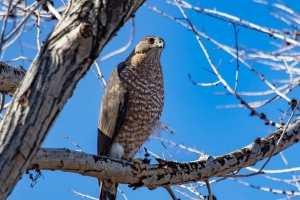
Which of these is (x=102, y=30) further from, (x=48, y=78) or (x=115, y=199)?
(x=115, y=199)

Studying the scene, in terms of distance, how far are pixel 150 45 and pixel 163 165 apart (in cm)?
211

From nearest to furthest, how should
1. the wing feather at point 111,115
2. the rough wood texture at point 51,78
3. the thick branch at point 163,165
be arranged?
the rough wood texture at point 51,78, the thick branch at point 163,165, the wing feather at point 111,115

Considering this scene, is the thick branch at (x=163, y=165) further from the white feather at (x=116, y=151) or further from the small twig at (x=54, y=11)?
the white feather at (x=116, y=151)

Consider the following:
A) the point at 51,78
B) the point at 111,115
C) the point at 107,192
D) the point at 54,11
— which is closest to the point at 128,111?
the point at 111,115

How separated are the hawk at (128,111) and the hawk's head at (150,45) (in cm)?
36

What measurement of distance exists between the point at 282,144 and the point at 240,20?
1.13 m

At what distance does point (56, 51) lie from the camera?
215 cm

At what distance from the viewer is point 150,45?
5.78m

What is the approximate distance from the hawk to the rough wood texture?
2.87 metres

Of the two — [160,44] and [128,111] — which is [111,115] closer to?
[128,111]

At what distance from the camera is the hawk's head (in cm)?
575

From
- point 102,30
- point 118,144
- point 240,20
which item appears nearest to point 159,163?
point 118,144

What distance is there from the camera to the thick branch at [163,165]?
329 cm

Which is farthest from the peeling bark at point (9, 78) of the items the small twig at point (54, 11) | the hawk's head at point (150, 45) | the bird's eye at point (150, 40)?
the bird's eye at point (150, 40)
